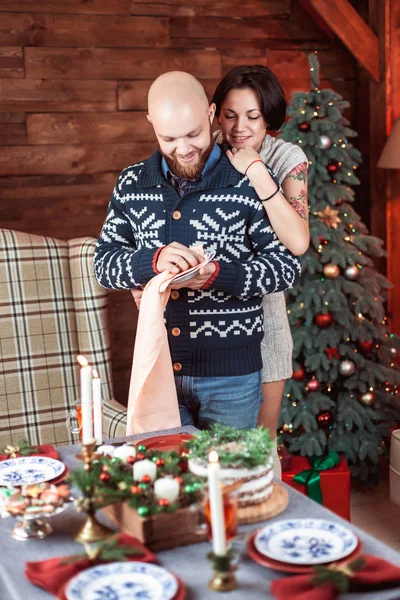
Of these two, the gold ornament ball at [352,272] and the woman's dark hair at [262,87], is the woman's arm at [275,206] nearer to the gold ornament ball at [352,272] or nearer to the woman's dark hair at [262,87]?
the woman's dark hair at [262,87]

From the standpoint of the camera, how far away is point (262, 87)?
2229 mm

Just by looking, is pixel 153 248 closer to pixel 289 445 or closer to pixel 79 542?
pixel 79 542

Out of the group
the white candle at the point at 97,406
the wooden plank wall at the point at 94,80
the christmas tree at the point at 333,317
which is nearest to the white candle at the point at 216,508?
the white candle at the point at 97,406

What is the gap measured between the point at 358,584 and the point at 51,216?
112 inches

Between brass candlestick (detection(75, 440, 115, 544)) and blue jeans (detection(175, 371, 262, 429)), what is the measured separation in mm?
712

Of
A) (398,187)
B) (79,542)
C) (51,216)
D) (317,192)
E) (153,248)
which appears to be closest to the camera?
(79,542)

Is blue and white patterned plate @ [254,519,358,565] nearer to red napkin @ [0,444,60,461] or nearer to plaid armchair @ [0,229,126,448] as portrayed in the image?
red napkin @ [0,444,60,461]

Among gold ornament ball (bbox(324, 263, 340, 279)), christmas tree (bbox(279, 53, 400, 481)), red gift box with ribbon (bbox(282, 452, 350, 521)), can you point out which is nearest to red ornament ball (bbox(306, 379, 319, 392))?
christmas tree (bbox(279, 53, 400, 481))

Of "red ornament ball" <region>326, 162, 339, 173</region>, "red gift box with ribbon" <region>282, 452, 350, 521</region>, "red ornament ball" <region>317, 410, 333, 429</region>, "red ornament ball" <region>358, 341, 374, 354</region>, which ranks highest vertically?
"red ornament ball" <region>326, 162, 339, 173</region>

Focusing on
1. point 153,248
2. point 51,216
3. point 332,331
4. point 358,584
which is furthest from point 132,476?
point 51,216

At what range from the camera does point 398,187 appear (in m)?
4.14

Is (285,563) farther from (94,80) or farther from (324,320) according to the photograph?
(94,80)

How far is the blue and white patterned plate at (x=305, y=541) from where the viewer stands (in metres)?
1.27

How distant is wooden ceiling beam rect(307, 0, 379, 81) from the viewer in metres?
3.96
